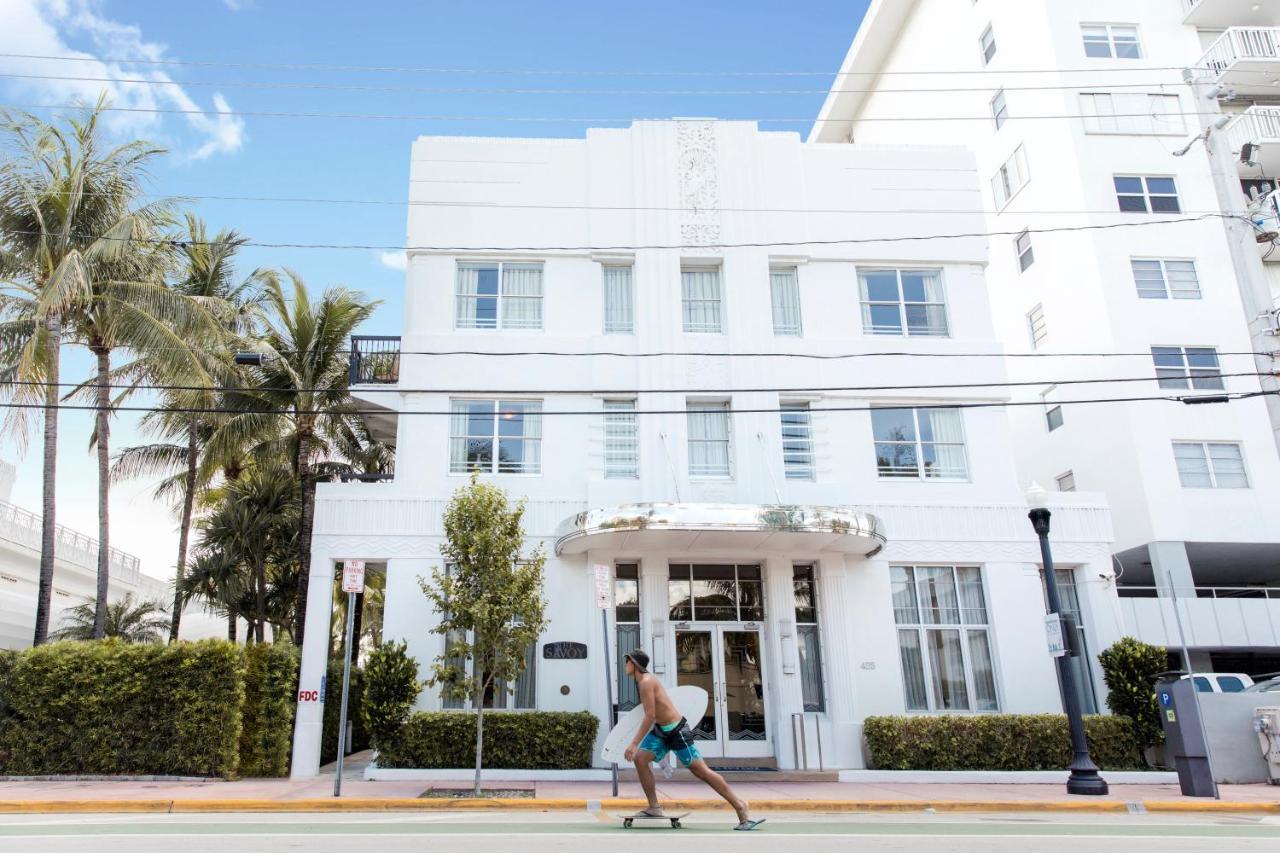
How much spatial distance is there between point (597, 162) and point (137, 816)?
14.4m

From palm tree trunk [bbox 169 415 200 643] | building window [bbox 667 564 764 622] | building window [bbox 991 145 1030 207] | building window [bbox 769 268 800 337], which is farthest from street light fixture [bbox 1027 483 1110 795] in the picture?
palm tree trunk [bbox 169 415 200 643]

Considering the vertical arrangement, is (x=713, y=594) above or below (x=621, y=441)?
below

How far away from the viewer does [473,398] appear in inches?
711

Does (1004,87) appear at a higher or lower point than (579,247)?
higher

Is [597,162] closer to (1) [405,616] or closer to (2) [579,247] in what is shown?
(2) [579,247]

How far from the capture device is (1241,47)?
83.9 ft

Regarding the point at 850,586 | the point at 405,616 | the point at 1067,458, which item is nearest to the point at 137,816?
the point at 405,616

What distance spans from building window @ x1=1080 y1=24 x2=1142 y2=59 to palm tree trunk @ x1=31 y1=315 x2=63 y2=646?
26.8 metres

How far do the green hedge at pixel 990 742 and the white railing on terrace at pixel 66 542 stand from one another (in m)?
24.1

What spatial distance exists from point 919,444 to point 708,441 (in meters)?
4.32

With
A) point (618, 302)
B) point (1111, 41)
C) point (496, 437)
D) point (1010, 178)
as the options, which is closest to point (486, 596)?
point (496, 437)

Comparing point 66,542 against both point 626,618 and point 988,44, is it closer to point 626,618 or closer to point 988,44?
point 626,618

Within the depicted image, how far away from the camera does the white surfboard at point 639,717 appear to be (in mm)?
9961

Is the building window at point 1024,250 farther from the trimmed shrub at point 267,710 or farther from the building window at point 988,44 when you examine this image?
the trimmed shrub at point 267,710
